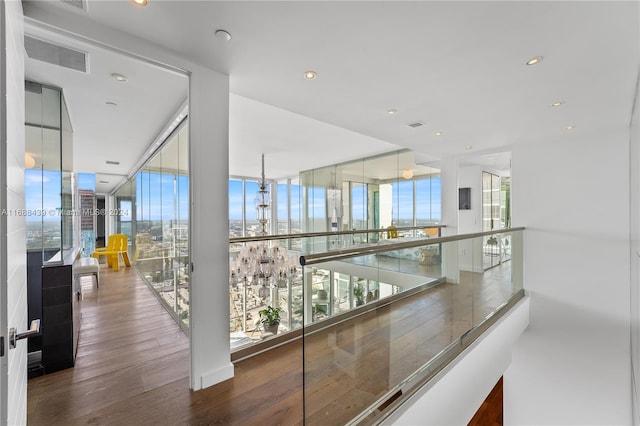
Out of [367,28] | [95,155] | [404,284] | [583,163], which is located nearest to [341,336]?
[404,284]

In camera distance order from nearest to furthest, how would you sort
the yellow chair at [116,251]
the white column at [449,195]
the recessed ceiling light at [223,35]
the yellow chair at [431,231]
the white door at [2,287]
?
the white door at [2,287] → the recessed ceiling light at [223,35] → the white column at [449,195] → the yellow chair at [431,231] → the yellow chair at [116,251]

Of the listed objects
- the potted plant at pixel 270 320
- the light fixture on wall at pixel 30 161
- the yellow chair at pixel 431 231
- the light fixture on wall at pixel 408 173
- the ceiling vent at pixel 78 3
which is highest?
the ceiling vent at pixel 78 3

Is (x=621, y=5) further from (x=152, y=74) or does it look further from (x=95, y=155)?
(x=95, y=155)

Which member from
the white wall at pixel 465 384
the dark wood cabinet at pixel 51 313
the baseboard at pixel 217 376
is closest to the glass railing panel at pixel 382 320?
the white wall at pixel 465 384

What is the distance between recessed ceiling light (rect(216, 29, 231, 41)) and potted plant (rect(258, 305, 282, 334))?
2967mm

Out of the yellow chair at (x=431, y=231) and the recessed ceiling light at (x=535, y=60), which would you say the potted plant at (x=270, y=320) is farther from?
the yellow chair at (x=431, y=231)

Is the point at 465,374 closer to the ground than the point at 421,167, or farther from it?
closer to the ground

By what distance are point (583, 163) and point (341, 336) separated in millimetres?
4847

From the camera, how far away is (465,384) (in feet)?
9.45

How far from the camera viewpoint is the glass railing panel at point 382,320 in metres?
1.82

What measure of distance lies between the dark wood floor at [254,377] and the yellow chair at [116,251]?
15.1 feet

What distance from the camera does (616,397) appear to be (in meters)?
4.02

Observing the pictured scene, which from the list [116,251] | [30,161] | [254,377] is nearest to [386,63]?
[254,377]

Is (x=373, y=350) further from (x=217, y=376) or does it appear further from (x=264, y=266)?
(x=264, y=266)
